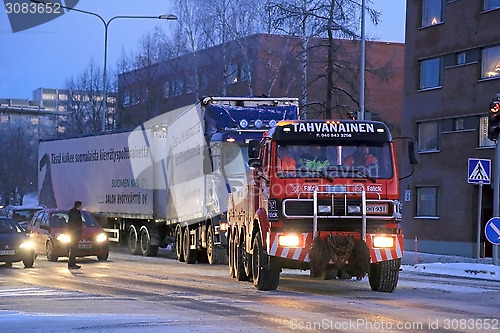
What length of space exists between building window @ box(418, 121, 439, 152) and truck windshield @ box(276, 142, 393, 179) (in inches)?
946

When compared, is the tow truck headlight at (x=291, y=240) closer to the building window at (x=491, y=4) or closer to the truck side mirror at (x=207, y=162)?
the truck side mirror at (x=207, y=162)

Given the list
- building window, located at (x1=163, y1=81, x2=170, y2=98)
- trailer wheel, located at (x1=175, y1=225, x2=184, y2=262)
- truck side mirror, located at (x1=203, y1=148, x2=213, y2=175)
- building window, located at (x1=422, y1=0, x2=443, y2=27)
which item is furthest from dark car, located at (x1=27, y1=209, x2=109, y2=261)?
building window, located at (x1=163, y1=81, x2=170, y2=98)

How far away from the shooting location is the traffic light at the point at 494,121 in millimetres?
23484

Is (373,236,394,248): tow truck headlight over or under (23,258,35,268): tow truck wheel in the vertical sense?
over

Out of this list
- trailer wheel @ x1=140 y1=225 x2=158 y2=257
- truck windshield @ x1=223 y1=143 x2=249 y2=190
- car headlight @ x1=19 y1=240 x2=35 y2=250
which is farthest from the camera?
trailer wheel @ x1=140 y1=225 x2=158 y2=257

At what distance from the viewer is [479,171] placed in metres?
26.0

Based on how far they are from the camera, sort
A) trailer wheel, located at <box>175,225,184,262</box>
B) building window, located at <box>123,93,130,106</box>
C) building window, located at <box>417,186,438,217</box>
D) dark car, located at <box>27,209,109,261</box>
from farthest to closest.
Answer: building window, located at <box>123,93,130,106</box>
building window, located at <box>417,186,438,217</box>
trailer wheel, located at <box>175,225,184,262</box>
dark car, located at <box>27,209,109,261</box>

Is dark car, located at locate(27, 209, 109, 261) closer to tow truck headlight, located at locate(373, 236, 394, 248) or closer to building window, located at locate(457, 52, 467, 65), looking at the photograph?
tow truck headlight, located at locate(373, 236, 394, 248)

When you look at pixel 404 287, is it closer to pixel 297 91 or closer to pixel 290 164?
pixel 290 164

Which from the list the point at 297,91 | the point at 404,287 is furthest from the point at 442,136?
the point at 404,287

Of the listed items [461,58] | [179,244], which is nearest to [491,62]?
[461,58]

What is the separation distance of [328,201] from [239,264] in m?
4.44

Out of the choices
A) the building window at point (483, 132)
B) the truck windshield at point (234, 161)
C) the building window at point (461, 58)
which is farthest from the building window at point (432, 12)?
the truck windshield at point (234, 161)

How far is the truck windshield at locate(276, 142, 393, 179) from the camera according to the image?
16703 millimetres
